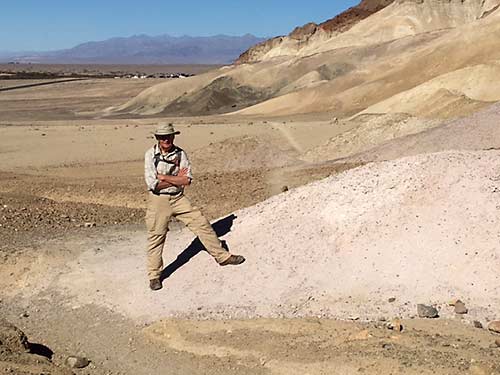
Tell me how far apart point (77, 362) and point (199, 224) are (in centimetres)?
191

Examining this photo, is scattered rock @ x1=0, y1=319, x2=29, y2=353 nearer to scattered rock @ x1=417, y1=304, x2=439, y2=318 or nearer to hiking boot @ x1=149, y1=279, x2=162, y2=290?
hiking boot @ x1=149, y1=279, x2=162, y2=290

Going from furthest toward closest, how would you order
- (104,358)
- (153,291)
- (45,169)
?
(45,169), (153,291), (104,358)

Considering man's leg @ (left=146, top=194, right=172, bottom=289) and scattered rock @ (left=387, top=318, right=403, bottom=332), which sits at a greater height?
man's leg @ (left=146, top=194, right=172, bottom=289)

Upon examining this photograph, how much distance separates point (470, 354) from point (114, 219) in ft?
24.4

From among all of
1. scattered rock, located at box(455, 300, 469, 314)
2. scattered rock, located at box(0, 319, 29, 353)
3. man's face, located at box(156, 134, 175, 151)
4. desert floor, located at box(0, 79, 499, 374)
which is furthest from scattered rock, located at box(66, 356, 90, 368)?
scattered rock, located at box(455, 300, 469, 314)

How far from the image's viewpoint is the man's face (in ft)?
23.3

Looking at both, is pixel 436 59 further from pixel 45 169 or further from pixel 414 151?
pixel 45 169

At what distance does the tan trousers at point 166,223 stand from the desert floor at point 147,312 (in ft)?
1.11

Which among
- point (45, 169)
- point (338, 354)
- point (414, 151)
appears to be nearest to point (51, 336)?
point (338, 354)

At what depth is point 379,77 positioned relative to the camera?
29.9m

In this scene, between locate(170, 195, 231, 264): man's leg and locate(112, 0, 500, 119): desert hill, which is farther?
locate(112, 0, 500, 119): desert hill

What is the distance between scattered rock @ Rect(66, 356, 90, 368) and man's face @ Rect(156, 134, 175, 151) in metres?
2.19

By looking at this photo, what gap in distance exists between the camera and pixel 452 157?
8.45 meters

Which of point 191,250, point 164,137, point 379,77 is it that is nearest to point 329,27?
point 379,77
